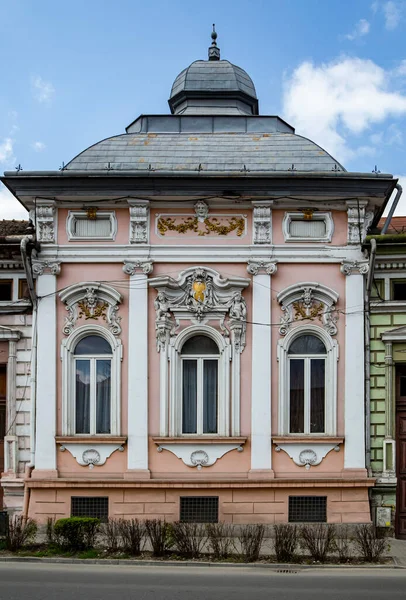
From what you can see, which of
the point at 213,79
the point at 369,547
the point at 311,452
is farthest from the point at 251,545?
the point at 213,79

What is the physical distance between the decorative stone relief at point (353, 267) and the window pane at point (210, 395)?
3.26m

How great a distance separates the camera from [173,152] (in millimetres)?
18766

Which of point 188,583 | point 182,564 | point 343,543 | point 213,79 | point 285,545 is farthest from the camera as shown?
point 213,79

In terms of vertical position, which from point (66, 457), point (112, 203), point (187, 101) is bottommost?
point (66, 457)

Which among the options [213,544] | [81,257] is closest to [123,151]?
[81,257]

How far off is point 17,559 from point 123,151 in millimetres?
8823

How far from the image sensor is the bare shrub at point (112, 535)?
49.3ft

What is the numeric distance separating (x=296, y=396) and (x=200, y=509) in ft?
9.91

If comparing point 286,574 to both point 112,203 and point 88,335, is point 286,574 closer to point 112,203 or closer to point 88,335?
point 88,335

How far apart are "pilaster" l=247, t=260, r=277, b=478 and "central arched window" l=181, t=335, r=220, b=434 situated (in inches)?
32.8

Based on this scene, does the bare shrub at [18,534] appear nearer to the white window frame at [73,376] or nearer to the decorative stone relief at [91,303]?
the white window frame at [73,376]

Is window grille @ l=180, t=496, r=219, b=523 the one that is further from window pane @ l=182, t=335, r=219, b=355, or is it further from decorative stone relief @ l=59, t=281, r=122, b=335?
decorative stone relief @ l=59, t=281, r=122, b=335

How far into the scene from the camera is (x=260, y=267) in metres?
17.8

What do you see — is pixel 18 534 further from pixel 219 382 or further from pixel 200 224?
pixel 200 224
